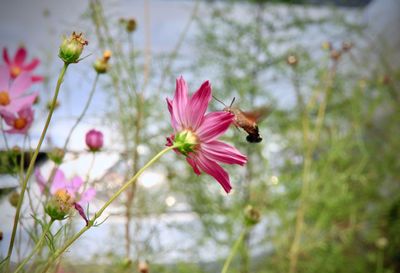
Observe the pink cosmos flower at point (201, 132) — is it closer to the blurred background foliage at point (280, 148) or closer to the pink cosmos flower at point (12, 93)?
the pink cosmos flower at point (12, 93)

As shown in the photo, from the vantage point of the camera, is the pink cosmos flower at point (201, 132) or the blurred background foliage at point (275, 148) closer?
the pink cosmos flower at point (201, 132)

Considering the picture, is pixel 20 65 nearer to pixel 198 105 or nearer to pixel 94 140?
pixel 94 140

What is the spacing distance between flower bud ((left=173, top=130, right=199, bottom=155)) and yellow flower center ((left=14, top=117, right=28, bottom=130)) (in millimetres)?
99

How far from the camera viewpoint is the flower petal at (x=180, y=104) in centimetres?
17

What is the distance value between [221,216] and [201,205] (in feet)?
0.21

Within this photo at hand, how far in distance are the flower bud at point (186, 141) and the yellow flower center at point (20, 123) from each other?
0.10m

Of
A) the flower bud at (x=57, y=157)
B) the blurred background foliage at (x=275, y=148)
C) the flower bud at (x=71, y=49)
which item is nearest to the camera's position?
the flower bud at (x=71, y=49)

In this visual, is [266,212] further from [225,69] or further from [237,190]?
[225,69]

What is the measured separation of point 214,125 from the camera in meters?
0.17

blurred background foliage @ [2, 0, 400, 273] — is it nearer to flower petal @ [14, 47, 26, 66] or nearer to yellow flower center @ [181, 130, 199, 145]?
flower petal @ [14, 47, 26, 66]

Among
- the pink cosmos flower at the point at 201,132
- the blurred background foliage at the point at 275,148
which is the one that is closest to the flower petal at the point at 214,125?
the pink cosmos flower at the point at 201,132

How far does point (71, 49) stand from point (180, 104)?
43 millimetres

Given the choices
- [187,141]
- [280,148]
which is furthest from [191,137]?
[280,148]

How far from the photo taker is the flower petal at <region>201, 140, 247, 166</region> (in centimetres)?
16
